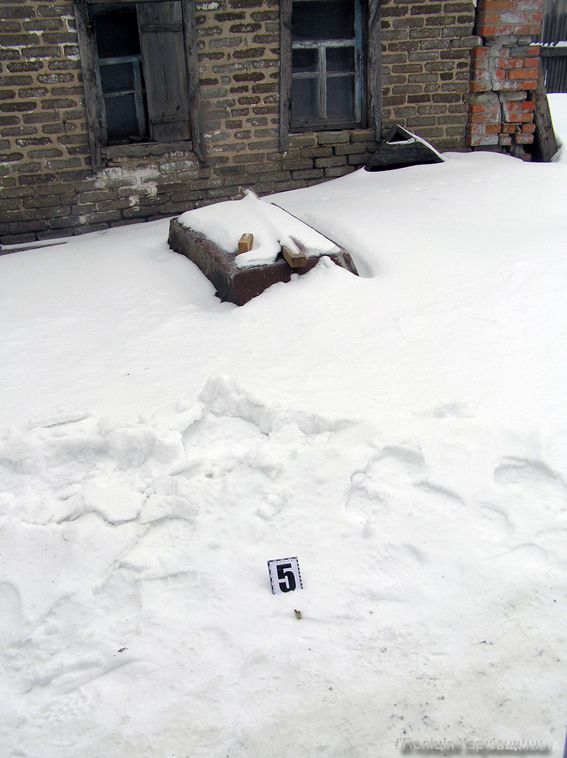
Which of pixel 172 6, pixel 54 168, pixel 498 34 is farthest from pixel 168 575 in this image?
pixel 498 34

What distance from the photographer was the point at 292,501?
2.43 metres

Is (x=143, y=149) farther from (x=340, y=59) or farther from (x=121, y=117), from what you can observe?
(x=340, y=59)

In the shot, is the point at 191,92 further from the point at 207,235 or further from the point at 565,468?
the point at 565,468

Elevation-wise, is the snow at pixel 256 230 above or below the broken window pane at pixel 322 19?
below

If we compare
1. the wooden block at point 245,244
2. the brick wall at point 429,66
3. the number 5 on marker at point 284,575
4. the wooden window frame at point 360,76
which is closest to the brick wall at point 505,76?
the brick wall at point 429,66

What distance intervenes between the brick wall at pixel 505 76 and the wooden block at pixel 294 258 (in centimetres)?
354

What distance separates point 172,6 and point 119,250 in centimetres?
225

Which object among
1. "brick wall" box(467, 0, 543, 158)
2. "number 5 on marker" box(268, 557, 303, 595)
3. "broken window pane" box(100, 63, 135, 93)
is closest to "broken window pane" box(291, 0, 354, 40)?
"brick wall" box(467, 0, 543, 158)

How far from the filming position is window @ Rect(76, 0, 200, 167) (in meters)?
5.61

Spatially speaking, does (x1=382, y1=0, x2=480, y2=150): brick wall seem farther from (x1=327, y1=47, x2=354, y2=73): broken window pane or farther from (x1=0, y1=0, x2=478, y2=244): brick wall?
(x1=327, y1=47, x2=354, y2=73): broken window pane

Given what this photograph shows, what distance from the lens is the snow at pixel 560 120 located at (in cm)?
665

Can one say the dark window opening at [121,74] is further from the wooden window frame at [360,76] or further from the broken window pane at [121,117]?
the wooden window frame at [360,76]

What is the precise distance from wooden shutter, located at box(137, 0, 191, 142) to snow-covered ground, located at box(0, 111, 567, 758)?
2.86 metres

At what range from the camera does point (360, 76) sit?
20.5 feet
